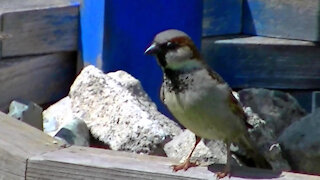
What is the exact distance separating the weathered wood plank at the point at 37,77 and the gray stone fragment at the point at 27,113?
0.22 m

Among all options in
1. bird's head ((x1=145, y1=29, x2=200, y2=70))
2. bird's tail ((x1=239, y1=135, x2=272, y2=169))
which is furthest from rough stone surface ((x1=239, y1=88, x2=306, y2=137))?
bird's head ((x1=145, y1=29, x2=200, y2=70))

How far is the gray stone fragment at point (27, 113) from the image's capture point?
3.70 m

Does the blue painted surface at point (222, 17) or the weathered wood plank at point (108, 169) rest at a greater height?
the weathered wood plank at point (108, 169)

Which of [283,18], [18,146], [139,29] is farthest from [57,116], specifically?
[18,146]

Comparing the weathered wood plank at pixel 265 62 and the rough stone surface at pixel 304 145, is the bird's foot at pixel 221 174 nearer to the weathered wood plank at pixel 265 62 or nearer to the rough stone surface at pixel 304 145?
the rough stone surface at pixel 304 145

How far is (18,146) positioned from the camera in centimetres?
259

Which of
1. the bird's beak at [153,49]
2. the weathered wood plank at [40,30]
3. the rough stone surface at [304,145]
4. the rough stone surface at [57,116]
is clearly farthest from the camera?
the weathered wood plank at [40,30]

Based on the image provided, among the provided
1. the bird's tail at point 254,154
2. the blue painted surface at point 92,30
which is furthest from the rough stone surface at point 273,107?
the bird's tail at point 254,154

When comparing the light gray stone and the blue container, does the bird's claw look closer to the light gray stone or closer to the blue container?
the light gray stone

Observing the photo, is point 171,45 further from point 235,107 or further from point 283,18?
point 283,18

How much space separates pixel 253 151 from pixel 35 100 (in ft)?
4.64

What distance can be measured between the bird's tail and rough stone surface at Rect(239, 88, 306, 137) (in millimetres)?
1159

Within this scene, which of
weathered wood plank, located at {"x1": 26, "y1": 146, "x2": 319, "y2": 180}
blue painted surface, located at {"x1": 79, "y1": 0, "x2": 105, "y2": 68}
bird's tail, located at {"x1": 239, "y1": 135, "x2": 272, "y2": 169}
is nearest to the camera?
weathered wood plank, located at {"x1": 26, "y1": 146, "x2": 319, "y2": 180}

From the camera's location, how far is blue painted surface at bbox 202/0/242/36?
15.8 feet
